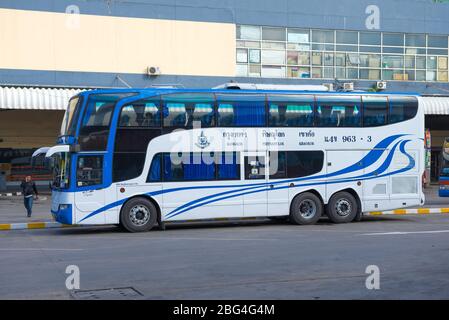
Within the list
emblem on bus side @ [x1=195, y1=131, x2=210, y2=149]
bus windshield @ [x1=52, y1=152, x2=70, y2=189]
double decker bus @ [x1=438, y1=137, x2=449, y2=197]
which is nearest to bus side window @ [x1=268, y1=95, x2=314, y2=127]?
emblem on bus side @ [x1=195, y1=131, x2=210, y2=149]

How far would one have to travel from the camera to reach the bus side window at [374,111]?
2083 cm

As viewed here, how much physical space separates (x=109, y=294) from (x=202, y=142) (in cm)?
965

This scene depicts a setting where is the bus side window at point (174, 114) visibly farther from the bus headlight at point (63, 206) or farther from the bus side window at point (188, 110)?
the bus headlight at point (63, 206)

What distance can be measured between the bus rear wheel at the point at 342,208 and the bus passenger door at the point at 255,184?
7.10ft

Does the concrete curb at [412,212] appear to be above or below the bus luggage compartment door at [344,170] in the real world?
below

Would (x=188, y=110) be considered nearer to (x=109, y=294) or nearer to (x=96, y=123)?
(x=96, y=123)

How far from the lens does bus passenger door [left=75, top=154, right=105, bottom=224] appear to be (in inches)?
714

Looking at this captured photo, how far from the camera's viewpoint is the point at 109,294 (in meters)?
9.79

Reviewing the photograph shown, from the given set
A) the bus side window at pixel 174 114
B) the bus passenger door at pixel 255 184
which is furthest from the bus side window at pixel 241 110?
the bus side window at pixel 174 114

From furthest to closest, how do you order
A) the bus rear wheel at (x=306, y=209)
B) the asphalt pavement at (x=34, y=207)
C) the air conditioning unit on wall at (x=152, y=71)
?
the air conditioning unit on wall at (x=152, y=71), the asphalt pavement at (x=34, y=207), the bus rear wheel at (x=306, y=209)

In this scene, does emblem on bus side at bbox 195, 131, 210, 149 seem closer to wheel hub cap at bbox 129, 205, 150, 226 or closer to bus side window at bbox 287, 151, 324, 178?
wheel hub cap at bbox 129, 205, 150, 226

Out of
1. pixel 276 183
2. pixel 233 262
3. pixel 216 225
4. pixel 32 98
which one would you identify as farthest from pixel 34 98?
pixel 233 262

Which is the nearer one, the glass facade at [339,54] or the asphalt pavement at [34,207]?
the asphalt pavement at [34,207]
